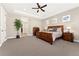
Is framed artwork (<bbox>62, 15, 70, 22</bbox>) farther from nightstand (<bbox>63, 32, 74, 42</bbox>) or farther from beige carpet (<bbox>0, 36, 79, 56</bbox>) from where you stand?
beige carpet (<bbox>0, 36, 79, 56</bbox>)

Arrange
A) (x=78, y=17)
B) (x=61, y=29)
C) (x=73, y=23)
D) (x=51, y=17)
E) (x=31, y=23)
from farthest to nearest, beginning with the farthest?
(x=51, y=17)
(x=31, y=23)
(x=61, y=29)
(x=73, y=23)
(x=78, y=17)

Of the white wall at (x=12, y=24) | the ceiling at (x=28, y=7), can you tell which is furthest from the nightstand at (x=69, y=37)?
the white wall at (x=12, y=24)

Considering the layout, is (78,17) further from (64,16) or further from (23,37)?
(23,37)

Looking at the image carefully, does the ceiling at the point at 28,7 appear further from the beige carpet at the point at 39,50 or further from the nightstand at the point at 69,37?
the beige carpet at the point at 39,50

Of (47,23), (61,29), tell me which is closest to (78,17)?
(61,29)

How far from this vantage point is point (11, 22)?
744cm

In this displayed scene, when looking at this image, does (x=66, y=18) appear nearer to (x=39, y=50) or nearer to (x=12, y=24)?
(x=39, y=50)

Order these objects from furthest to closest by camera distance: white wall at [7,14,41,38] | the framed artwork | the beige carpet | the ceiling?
white wall at [7,14,41,38], the framed artwork, the ceiling, the beige carpet

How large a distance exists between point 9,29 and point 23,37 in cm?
126

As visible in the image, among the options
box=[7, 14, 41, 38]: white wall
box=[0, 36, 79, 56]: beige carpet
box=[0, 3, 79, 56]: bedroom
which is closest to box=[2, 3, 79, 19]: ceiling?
box=[0, 3, 79, 56]: bedroom

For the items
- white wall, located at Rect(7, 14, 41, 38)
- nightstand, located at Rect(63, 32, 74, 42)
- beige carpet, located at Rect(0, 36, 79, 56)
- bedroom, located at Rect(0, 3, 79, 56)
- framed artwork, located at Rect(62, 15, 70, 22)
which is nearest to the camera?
beige carpet, located at Rect(0, 36, 79, 56)

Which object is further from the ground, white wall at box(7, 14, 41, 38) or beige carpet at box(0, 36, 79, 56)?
white wall at box(7, 14, 41, 38)

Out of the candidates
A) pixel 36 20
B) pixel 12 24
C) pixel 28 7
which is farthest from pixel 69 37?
pixel 12 24

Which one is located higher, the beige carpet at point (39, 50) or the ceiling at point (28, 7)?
the ceiling at point (28, 7)
